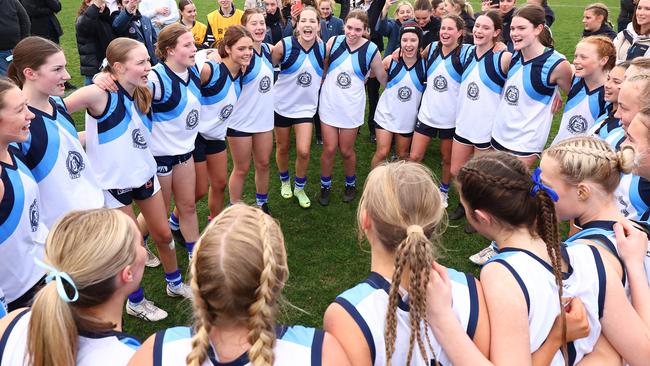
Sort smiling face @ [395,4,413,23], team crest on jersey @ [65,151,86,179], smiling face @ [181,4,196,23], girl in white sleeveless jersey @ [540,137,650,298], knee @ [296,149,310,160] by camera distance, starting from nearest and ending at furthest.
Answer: girl in white sleeveless jersey @ [540,137,650,298]
team crest on jersey @ [65,151,86,179]
knee @ [296,149,310,160]
smiling face @ [395,4,413,23]
smiling face @ [181,4,196,23]

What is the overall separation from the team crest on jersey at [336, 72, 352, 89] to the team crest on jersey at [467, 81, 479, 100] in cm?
118

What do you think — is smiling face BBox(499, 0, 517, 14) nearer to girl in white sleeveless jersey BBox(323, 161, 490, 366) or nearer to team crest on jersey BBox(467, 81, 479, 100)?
team crest on jersey BBox(467, 81, 479, 100)

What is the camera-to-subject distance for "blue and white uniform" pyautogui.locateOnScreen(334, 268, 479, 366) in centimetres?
167

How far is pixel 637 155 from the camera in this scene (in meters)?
2.33

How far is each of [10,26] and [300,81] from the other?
14.0 ft

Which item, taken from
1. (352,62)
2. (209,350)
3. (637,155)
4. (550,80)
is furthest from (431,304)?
(352,62)

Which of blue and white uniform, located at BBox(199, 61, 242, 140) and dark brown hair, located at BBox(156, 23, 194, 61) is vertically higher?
dark brown hair, located at BBox(156, 23, 194, 61)

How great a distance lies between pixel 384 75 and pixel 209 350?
431 cm

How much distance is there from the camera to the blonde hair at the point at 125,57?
3395mm

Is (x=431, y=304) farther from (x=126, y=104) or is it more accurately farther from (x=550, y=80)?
(x=550, y=80)

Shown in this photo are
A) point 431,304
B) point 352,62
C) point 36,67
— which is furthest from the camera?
point 352,62

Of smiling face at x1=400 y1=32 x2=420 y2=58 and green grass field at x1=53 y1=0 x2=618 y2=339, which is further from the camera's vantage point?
smiling face at x1=400 y1=32 x2=420 y2=58

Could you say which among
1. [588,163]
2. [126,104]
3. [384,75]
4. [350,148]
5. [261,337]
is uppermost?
[588,163]

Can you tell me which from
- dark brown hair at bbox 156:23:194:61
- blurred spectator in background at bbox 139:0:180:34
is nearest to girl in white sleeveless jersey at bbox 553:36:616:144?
dark brown hair at bbox 156:23:194:61
